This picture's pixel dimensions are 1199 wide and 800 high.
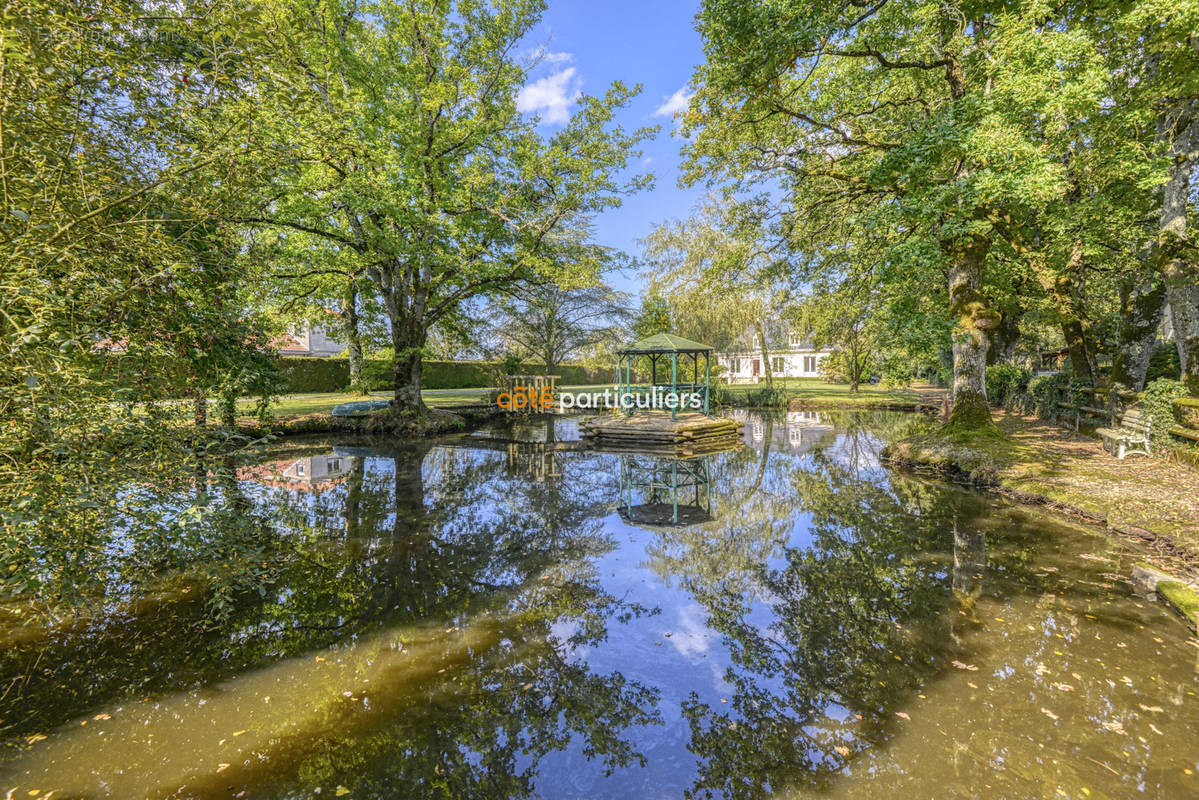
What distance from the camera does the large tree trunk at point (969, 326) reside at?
9844mm

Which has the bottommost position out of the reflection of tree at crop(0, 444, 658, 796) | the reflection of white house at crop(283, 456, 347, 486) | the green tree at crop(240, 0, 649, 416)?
the reflection of tree at crop(0, 444, 658, 796)

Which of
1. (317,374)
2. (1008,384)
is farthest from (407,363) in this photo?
(1008,384)

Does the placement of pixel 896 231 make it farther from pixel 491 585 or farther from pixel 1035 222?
pixel 491 585

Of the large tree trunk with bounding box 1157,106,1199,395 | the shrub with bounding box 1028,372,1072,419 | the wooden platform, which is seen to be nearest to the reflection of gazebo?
the wooden platform

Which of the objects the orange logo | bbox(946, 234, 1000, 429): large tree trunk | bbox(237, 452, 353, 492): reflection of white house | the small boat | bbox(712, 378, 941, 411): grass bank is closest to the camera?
bbox(237, 452, 353, 492): reflection of white house

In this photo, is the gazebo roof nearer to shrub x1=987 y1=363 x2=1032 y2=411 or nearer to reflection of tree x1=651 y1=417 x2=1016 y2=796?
reflection of tree x1=651 y1=417 x2=1016 y2=796

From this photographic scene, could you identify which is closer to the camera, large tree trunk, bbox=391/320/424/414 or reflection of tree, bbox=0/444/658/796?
reflection of tree, bbox=0/444/658/796

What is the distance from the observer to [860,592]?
4.75m

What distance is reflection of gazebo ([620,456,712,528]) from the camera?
7.46 m

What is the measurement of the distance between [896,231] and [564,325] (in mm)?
19715

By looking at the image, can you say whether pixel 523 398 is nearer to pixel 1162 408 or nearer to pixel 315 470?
pixel 315 470

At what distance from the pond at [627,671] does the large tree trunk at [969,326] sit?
4.76 metres

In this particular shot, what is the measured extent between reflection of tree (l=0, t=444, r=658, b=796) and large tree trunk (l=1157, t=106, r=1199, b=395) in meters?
11.7

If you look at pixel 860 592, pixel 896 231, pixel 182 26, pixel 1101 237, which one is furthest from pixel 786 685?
pixel 1101 237
